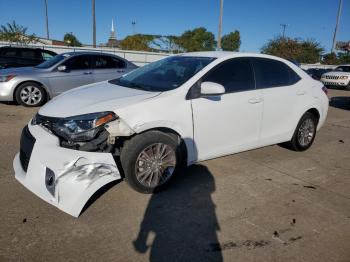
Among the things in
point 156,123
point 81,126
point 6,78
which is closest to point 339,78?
point 6,78

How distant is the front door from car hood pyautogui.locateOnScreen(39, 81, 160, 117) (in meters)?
0.68

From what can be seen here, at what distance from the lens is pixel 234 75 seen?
4.42 meters

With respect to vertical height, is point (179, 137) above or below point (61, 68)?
below

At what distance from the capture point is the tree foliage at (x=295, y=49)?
141 ft

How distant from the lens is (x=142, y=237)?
9.84 feet

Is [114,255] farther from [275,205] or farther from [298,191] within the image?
[298,191]

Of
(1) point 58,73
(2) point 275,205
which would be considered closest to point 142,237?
(2) point 275,205

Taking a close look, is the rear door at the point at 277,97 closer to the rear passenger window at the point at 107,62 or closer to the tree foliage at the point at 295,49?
the rear passenger window at the point at 107,62

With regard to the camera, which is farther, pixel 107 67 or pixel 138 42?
pixel 138 42

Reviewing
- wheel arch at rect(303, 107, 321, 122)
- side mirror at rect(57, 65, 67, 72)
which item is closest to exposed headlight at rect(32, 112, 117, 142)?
wheel arch at rect(303, 107, 321, 122)

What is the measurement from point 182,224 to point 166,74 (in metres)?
2.04

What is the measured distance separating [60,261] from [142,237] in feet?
2.35

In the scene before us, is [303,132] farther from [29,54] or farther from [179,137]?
[29,54]

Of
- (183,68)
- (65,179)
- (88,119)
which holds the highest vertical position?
(183,68)
